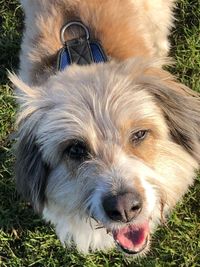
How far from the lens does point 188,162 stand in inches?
101

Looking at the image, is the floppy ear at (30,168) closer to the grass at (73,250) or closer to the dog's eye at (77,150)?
the dog's eye at (77,150)

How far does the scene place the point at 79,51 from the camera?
113 inches

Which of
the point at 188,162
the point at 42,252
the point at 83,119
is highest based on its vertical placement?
the point at 83,119

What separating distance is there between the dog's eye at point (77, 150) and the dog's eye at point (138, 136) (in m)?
0.22

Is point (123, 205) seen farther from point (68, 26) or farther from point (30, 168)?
point (68, 26)

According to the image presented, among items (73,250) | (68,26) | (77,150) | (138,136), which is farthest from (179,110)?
(73,250)

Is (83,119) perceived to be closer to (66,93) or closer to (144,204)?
(66,93)

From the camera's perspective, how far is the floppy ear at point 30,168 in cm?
254

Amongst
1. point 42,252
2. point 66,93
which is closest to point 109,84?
point 66,93

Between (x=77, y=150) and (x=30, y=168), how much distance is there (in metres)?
0.28

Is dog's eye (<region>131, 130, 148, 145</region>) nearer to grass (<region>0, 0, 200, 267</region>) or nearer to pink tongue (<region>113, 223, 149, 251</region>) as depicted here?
pink tongue (<region>113, 223, 149, 251</region>)

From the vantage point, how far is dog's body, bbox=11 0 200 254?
2.33m

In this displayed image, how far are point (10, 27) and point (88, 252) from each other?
1.95m

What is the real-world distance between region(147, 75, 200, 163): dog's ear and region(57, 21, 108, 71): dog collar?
1.46 ft
